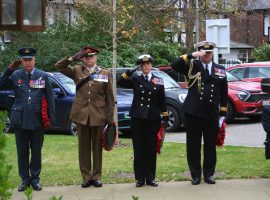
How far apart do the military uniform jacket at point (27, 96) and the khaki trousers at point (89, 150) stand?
19.3 inches

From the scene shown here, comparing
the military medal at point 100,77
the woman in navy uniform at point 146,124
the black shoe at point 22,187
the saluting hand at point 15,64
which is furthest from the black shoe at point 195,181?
the saluting hand at point 15,64

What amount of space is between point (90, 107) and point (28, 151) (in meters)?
0.99

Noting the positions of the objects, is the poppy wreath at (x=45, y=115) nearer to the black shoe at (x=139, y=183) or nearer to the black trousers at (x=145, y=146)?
the black trousers at (x=145, y=146)

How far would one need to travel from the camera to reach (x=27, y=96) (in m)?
7.82

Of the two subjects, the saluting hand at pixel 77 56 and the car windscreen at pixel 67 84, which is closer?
the saluting hand at pixel 77 56

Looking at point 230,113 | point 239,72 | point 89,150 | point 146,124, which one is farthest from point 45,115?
point 239,72

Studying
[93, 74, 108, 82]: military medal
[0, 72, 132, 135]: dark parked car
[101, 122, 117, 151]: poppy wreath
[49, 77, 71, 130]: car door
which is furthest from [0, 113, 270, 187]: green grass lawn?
[49, 77, 71, 130]: car door

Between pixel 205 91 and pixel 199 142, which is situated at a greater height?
pixel 205 91

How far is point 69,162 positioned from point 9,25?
236 inches

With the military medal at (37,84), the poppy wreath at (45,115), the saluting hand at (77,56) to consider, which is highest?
the saluting hand at (77,56)

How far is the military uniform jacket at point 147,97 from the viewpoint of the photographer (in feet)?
26.2

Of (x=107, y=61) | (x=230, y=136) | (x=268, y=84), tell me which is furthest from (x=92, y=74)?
(x=107, y=61)

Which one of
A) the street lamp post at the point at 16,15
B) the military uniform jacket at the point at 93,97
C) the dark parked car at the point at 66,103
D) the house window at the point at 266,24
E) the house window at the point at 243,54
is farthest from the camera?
the house window at the point at 266,24

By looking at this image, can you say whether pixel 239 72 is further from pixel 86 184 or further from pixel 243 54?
pixel 243 54
